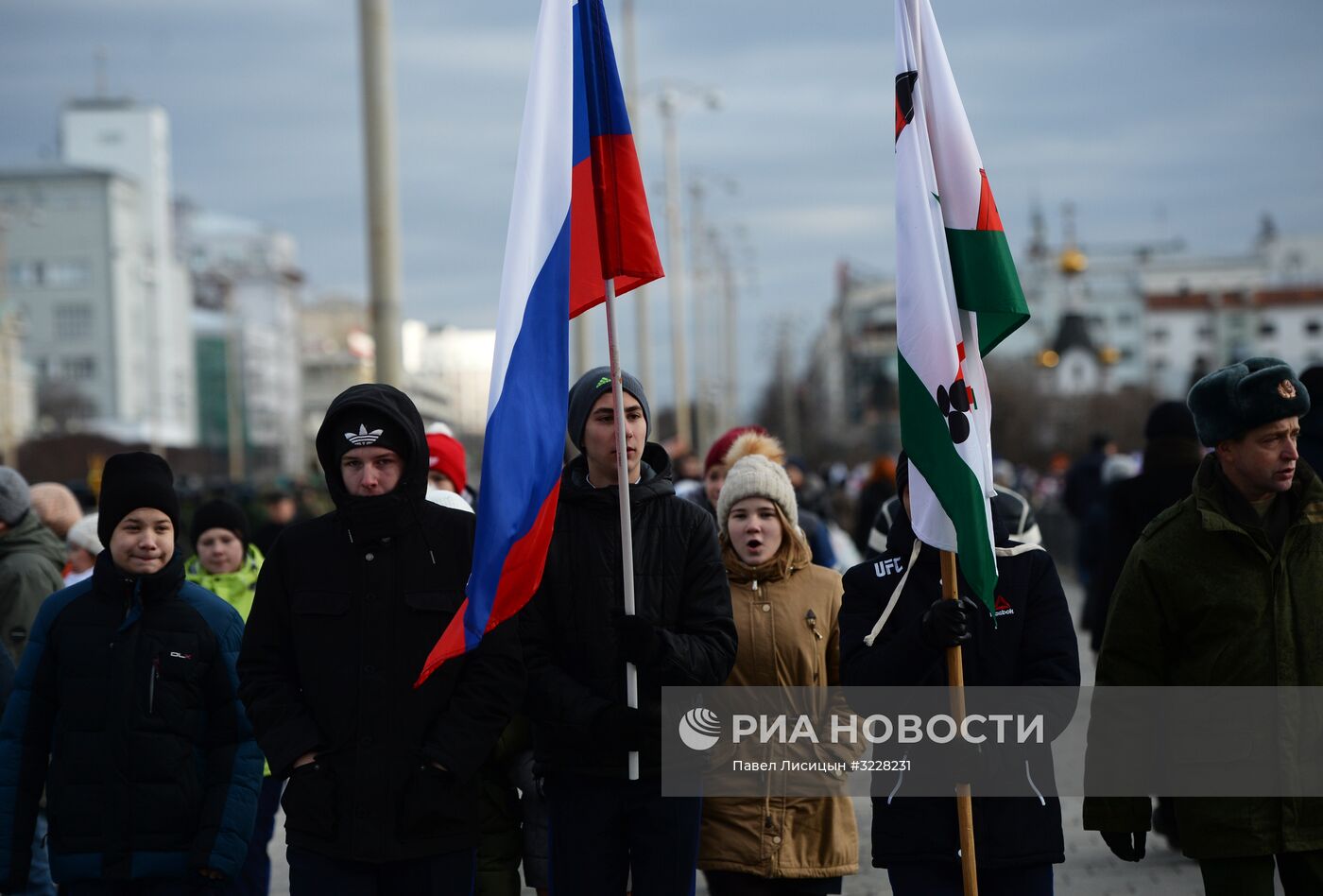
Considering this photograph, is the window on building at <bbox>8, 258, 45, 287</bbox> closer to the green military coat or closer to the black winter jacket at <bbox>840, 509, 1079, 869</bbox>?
the black winter jacket at <bbox>840, 509, 1079, 869</bbox>

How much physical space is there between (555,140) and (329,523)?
1.40 meters

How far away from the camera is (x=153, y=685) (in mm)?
5496

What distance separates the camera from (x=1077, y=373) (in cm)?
12612

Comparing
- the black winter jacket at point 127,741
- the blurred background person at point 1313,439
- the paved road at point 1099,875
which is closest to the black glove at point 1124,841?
the black winter jacket at point 127,741

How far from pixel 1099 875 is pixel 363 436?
4.80 meters

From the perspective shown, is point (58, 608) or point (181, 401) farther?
point (181, 401)

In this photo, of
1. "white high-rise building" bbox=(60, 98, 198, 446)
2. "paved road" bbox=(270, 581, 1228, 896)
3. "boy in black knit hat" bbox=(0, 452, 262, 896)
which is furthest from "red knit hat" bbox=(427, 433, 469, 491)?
"white high-rise building" bbox=(60, 98, 198, 446)

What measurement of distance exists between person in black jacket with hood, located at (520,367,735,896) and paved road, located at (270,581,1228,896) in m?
2.99

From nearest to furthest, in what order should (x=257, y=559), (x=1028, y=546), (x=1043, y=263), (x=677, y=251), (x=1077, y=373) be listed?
1. (x=1028, y=546)
2. (x=257, y=559)
3. (x=677, y=251)
4. (x=1077, y=373)
5. (x=1043, y=263)

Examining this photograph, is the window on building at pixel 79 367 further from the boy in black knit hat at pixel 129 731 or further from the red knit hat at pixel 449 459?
the boy in black knit hat at pixel 129 731

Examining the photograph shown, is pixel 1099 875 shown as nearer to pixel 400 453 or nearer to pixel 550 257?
pixel 550 257

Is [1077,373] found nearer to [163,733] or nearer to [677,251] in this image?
[677,251]

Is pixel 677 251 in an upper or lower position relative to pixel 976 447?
upper

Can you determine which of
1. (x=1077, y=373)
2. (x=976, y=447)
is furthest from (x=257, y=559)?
(x=1077, y=373)
